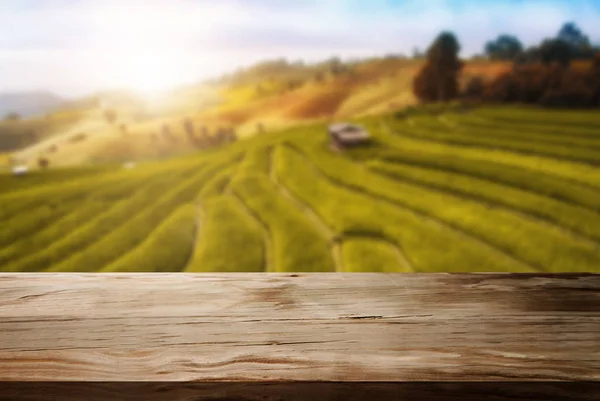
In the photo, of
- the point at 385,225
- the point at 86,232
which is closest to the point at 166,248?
the point at 86,232

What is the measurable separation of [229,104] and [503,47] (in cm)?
119

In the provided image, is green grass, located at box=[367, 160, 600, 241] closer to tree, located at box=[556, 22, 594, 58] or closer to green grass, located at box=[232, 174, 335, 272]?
green grass, located at box=[232, 174, 335, 272]

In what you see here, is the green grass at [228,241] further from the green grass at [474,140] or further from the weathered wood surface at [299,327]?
the weathered wood surface at [299,327]

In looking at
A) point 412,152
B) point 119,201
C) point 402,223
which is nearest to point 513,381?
point 402,223

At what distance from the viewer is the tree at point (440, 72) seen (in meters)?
2.11

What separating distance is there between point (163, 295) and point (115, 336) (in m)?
0.13

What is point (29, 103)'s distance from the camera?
218cm

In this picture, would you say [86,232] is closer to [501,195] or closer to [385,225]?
[385,225]

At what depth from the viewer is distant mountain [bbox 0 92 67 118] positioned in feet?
6.95

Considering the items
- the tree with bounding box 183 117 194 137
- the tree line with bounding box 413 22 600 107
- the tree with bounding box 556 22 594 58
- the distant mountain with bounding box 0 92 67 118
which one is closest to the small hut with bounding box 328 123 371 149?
the tree line with bounding box 413 22 600 107

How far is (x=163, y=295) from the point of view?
848 millimetres

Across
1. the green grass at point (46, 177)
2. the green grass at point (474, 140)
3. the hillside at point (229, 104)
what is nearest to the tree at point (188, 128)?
the hillside at point (229, 104)

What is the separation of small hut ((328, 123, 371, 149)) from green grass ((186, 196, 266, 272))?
0.50 metres

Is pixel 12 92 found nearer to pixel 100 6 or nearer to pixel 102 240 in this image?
pixel 100 6
